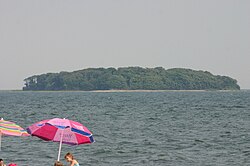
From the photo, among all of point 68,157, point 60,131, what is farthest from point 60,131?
point 68,157

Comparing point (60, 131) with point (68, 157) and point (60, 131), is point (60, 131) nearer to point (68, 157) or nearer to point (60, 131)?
point (60, 131)

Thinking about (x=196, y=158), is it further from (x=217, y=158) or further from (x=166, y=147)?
(x=166, y=147)

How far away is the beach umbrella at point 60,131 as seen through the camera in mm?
14742

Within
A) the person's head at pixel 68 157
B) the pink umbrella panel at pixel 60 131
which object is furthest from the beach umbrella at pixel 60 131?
the person's head at pixel 68 157

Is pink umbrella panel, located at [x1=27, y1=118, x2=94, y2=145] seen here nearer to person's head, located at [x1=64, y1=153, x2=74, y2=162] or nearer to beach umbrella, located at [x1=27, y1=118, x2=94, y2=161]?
beach umbrella, located at [x1=27, y1=118, x2=94, y2=161]

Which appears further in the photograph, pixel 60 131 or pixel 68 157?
pixel 60 131

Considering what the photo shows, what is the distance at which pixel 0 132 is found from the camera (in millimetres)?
15273

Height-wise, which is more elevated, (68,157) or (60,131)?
(60,131)

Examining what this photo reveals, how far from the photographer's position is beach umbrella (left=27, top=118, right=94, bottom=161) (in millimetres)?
14742

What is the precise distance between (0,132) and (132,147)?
15268mm

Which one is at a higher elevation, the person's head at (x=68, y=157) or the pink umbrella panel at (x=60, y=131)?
the pink umbrella panel at (x=60, y=131)

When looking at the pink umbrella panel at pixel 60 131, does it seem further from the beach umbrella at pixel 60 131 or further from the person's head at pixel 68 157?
the person's head at pixel 68 157

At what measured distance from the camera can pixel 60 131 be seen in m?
15.5

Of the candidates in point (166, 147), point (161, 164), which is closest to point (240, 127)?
point (166, 147)
